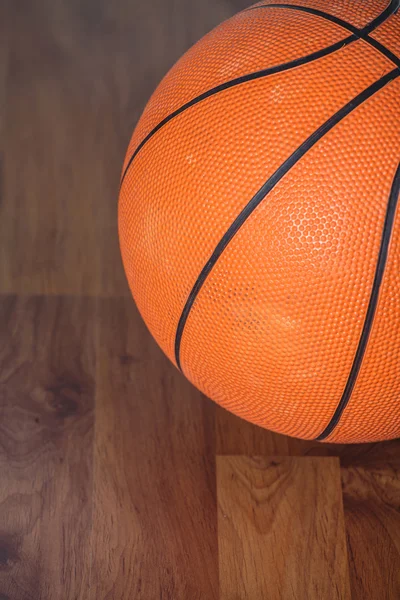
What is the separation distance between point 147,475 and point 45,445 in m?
0.23

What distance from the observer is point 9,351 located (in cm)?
169

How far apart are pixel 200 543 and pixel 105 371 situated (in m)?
0.45

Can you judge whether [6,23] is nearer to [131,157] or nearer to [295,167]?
[131,157]

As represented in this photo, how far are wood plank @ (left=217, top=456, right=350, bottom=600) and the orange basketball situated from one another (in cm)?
32

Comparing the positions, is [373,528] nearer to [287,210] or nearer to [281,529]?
[281,529]

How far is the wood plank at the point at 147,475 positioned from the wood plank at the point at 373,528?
0.29 metres

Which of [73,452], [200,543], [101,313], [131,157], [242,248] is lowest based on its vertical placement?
[200,543]

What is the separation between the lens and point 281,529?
1485 mm

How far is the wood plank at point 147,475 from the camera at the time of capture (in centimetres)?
143

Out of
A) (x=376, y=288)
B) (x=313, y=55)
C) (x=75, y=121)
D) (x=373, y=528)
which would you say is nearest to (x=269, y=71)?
(x=313, y=55)

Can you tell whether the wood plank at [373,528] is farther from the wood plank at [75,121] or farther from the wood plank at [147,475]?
the wood plank at [75,121]

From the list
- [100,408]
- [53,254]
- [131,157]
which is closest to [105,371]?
[100,408]

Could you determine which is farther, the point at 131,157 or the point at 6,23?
the point at 6,23

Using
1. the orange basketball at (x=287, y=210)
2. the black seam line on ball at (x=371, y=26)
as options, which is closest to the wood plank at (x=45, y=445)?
the orange basketball at (x=287, y=210)
